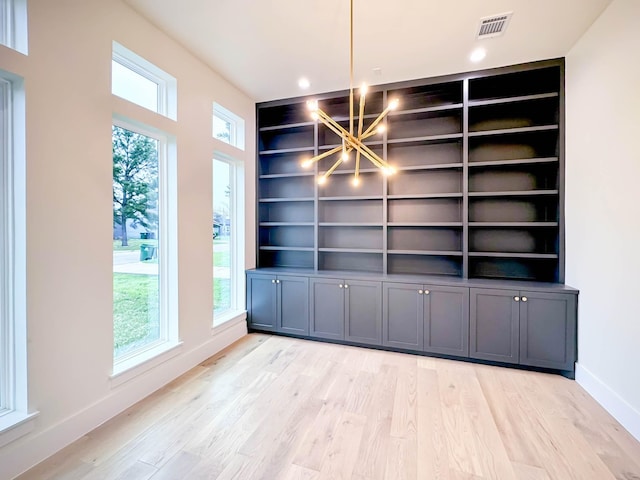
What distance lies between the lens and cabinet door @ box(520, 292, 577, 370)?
2.73 m

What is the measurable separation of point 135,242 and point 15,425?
1339 millimetres

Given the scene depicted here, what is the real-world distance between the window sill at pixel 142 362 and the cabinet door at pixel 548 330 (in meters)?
3.29

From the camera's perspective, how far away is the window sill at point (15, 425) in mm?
1556

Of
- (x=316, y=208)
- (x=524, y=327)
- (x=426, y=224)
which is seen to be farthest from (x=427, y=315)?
(x=316, y=208)

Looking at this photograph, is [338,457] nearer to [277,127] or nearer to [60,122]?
[60,122]

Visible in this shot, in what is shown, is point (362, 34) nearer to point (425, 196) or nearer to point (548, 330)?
point (425, 196)

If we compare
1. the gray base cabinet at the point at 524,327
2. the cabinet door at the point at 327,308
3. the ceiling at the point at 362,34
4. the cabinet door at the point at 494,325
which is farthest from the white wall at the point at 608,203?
the cabinet door at the point at 327,308

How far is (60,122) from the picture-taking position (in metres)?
1.85

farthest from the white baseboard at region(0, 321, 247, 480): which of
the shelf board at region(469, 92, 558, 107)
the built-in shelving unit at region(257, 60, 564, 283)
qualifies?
the shelf board at region(469, 92, 558, 107)

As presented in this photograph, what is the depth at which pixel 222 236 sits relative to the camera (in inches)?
142

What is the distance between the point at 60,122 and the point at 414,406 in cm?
313

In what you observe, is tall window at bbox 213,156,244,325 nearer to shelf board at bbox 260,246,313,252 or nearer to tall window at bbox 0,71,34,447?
shelf board at bbox 260,246,313,252

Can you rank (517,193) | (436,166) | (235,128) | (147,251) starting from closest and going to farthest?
(147,251) < (517,193) < (436,166) < (235,128)

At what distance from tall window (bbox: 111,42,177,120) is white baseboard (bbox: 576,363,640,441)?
4.21 m
